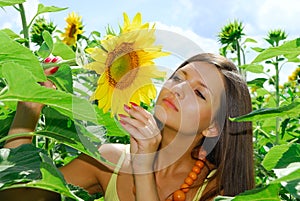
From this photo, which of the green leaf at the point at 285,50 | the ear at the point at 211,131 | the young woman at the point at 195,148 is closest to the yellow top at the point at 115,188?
the young woman at the point at 195,148

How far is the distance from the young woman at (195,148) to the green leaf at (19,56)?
0.46 m

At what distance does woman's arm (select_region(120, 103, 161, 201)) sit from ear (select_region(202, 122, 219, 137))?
28cm

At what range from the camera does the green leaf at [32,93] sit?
663 millimetres

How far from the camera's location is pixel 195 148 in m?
1.47

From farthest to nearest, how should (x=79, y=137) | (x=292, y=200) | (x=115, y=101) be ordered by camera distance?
(x=292, y=200) < (x=115, y=101) < (x=79, y=137)

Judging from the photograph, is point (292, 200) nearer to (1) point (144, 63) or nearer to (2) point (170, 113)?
(2) point (170, 113)

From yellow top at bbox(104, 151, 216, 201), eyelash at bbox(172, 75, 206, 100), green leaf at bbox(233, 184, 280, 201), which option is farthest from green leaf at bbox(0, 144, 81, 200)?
yellow top at bbox(104, 151, 216, 201)

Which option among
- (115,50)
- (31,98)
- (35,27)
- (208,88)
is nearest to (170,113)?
(208,88)

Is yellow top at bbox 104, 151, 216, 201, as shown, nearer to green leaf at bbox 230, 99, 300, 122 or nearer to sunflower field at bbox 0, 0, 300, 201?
sunflower field at bbox 0, 0, 300, 201

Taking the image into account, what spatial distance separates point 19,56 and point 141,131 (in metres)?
0.32

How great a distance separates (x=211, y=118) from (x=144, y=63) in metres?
0.42

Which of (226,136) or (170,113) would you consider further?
(226,136)

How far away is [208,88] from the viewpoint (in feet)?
4.17

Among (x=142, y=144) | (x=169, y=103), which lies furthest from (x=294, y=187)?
(x=169, y=103)
